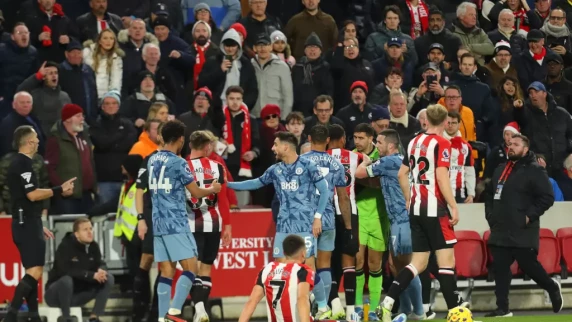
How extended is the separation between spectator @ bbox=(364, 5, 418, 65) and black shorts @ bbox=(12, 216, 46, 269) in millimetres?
7248

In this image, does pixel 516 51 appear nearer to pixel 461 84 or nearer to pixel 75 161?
pixel 461 84

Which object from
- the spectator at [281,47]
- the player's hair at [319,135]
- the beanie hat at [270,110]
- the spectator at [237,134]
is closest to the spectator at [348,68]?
the spectator at [281,47]

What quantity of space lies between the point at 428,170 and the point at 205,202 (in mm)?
2748

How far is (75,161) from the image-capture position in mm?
16844

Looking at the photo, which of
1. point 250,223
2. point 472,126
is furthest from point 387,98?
point 250,223

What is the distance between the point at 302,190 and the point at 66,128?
4.27m

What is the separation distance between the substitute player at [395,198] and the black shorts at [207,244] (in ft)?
6.02

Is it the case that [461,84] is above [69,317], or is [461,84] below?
above

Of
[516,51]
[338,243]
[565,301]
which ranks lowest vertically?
[565,301]

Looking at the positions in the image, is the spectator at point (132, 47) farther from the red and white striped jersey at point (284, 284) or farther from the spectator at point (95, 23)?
the red and white striped jersey at point (284, 284)

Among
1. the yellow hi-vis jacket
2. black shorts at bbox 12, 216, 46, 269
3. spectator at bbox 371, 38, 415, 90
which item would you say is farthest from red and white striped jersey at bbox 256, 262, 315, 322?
spectator at bbox 371, 38, 415, 90

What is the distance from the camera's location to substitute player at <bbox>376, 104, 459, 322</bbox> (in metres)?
13.5

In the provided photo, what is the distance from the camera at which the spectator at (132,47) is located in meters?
18.6

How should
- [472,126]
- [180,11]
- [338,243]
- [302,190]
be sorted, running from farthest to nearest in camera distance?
[180,11], [472,126], [338,243], [302,190]
